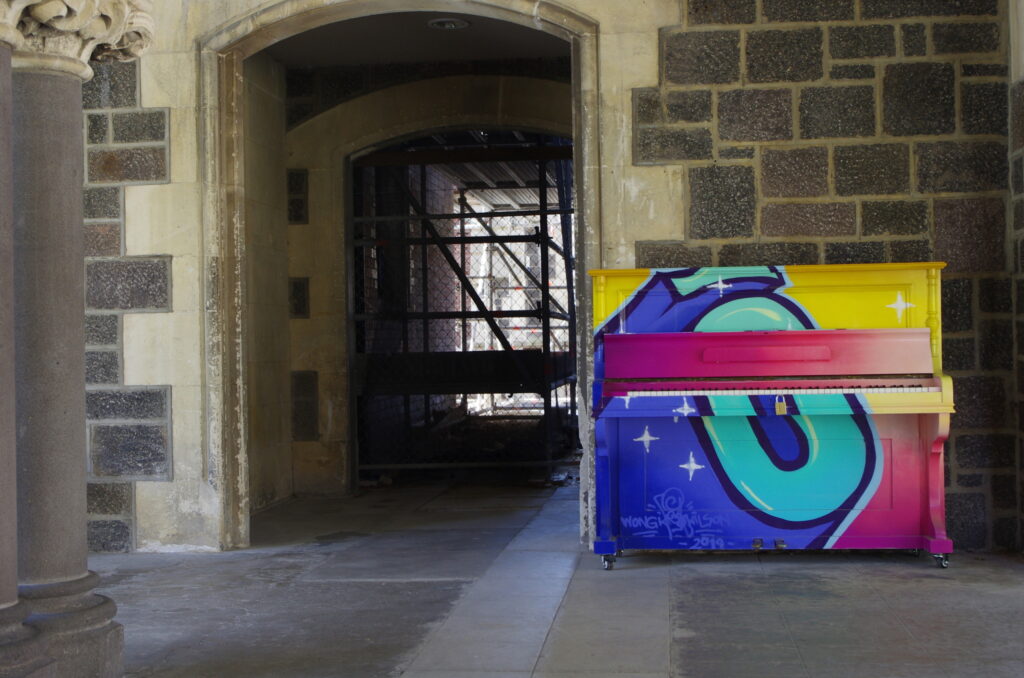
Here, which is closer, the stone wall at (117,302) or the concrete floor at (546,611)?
the concrete floor at (546,611)

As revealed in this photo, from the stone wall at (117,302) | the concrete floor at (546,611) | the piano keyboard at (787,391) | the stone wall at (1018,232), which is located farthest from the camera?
the stone wall at (117,302)

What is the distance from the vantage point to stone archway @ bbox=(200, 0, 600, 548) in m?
5.54

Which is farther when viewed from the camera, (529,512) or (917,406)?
(529,512)

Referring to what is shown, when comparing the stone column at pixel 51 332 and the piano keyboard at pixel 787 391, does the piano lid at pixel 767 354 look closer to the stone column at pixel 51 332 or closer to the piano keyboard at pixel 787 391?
the piano keyboard at pixel 787 391

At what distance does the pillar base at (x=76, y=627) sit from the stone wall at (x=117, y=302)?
8.02 ft

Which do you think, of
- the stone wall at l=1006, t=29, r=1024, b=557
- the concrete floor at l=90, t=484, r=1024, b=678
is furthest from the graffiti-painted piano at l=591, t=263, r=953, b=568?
the stone wall at l=1006, t=29, r=1024, b=557

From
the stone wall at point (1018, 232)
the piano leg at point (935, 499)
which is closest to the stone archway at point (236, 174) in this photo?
the piano leg at point (935, 499)

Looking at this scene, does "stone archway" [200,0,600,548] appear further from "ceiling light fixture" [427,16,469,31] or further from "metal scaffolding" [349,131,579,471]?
"metal scaffolding" [349,131,579,471]

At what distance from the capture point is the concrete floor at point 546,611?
3.58m

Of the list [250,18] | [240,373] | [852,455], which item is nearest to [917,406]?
[852,455]

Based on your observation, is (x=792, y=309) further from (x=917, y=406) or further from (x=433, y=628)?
(x=433, y=628)

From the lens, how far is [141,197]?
582 centimetres

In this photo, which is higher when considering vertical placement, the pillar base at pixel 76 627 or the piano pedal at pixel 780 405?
the piano pedal at pixel 780 405

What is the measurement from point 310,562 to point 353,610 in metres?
1.12
